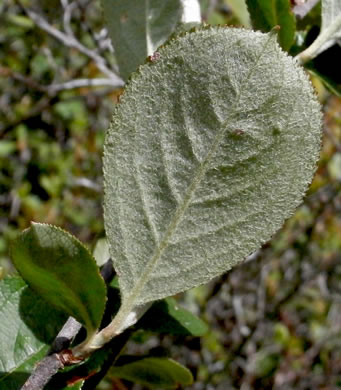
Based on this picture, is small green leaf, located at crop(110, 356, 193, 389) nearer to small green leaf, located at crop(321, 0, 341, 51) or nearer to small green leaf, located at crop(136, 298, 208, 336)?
small green leaf, located at crop(136, 298, 208, 336)

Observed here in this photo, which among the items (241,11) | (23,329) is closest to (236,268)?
(241,11)

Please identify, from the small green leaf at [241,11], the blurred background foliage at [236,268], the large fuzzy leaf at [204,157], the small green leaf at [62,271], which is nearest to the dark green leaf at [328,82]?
the large fuzzy leaf at [204,157]

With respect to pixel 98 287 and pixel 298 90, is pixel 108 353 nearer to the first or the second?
pixel 98 287

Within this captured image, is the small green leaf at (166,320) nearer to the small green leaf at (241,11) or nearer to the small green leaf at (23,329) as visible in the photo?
the small green leaf at (23,329)

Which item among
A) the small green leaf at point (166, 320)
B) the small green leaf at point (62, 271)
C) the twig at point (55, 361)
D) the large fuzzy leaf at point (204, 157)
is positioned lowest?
the small green leaf at point (166, 320)

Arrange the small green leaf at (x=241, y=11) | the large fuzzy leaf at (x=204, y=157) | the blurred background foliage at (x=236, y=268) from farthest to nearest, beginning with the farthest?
the blurred background foliage at (x=236, y=268)
the small green leaf at (x=241, y=11)
the large fuzzy leaf at (x=204, y=157)
